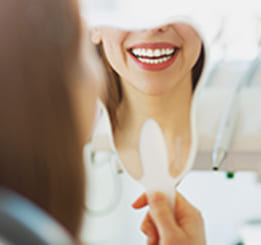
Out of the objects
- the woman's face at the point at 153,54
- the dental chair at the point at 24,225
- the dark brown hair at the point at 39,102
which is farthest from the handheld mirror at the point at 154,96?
the dental chair at the point at 24,225

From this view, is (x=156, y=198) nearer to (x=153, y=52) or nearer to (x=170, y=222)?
(x=170, y=222)

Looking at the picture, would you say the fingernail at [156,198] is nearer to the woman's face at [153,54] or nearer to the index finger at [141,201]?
the index finger at [141,201]

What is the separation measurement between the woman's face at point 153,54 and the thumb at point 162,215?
22cm

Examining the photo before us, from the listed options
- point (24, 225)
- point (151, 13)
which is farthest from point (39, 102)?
point (151, 13)

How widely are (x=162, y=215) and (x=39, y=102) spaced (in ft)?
1.71

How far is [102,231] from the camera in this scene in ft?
2.60

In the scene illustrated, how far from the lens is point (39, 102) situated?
0.26m

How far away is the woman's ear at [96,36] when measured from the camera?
695 millimetres

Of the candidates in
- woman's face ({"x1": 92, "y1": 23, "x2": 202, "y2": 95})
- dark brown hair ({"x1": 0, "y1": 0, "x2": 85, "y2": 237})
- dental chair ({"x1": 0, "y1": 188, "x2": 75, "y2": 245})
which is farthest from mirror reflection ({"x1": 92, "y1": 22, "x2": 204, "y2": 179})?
dental chair ({"x1": 0, "y1": 188, "x2": 75, "y2": 245})

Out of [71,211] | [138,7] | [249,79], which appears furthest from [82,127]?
[249,79]

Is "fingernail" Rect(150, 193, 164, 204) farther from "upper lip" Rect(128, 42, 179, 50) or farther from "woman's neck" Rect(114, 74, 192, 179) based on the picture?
"upper lip" Rect(128, 42, 179, 50)

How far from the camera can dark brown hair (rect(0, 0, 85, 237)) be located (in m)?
0.26

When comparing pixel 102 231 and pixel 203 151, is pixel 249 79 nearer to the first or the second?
pixel 203 151

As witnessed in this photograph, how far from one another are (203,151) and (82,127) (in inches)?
18.6
